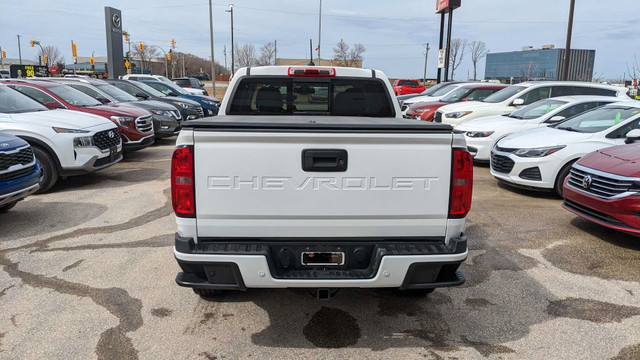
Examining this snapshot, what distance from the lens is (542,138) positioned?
296 inches

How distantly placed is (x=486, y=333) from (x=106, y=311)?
9.58 ft

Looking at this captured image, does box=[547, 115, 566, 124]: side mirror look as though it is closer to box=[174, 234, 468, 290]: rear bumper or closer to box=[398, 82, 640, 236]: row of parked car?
box=[398, 82, 640, 236]: row of parked car

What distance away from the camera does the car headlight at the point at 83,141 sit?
7484 mm

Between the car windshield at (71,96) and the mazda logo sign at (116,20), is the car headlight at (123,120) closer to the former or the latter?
the car windshield at (71,96)

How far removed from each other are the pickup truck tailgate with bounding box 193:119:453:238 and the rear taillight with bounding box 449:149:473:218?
5 cm

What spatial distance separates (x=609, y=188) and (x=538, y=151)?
2.23 m

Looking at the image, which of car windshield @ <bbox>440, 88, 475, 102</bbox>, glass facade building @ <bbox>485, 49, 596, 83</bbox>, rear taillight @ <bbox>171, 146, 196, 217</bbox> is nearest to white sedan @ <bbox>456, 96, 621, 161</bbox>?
car windshield @ <bbox>440, 88, 475, 102</bbox>

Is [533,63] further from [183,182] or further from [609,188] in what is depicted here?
[183,182]

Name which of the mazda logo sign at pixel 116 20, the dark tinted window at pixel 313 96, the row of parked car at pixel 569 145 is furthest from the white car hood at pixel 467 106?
the mazda logo sign at pixel 116 20

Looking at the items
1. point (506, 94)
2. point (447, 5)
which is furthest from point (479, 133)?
point (447, 5)

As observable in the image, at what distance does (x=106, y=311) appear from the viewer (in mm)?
3676

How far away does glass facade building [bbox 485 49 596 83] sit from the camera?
3442 inches

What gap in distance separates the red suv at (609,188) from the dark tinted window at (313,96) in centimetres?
264

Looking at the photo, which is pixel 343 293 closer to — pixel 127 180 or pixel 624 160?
pixel 624 160
